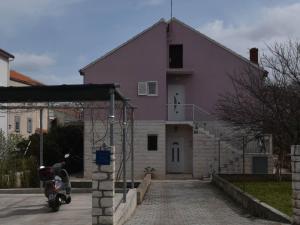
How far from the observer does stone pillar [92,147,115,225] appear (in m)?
10.9

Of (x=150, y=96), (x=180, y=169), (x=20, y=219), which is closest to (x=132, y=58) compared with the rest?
(x=150, y=96)

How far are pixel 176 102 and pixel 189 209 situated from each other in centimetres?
2014

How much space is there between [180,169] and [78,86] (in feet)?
82.4

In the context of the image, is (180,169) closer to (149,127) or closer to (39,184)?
(149,127)

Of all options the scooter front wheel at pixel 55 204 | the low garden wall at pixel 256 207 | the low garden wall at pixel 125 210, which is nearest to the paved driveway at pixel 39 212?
the scooter front wheel at pixel 55 204

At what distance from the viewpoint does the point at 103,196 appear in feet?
35.8

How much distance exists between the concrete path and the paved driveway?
1376 mm

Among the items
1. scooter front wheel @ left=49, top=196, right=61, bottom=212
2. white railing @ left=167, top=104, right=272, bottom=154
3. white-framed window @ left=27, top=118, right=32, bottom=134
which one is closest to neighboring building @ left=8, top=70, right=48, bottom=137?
white-framed window @ left=27, top=118, right=32, bottom=134

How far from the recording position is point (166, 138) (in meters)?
36.8

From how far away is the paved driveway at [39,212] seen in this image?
41.9 feet

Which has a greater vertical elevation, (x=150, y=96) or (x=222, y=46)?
(x=222, y=46)

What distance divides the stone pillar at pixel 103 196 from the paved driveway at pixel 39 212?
4.97 feet

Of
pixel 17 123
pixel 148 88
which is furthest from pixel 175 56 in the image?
pixel 17 123

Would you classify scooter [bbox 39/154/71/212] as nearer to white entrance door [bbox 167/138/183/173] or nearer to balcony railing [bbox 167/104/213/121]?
balcony railing [bbox 167/104/213/121]
